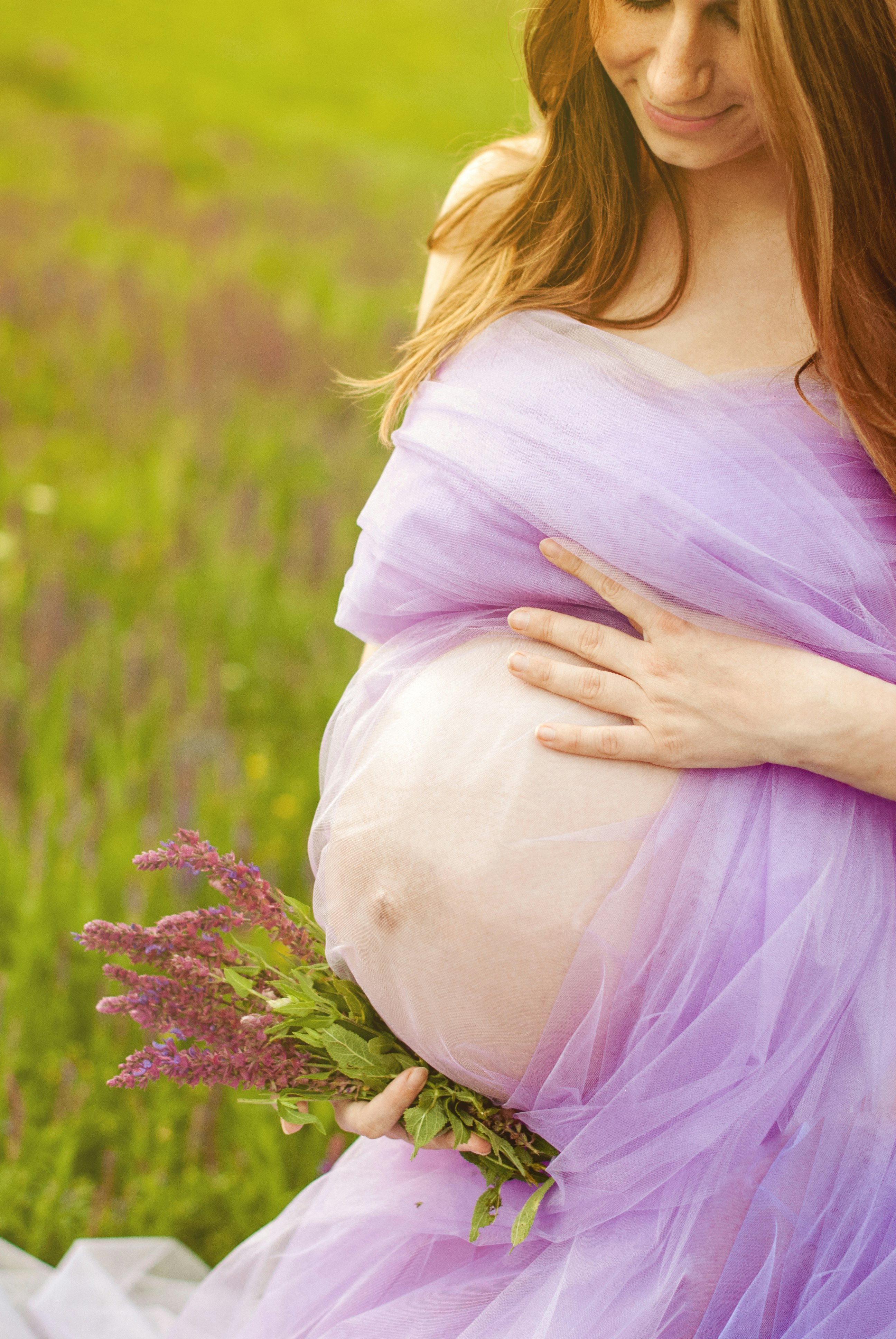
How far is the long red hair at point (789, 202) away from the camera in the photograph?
1.18 m

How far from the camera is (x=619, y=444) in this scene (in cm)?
129

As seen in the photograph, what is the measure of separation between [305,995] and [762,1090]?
0.53 meters

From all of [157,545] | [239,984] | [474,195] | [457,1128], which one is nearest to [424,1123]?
[457,1128]

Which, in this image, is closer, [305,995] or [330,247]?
[305,995]

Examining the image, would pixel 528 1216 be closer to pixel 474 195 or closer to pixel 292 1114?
pixel 292 1114

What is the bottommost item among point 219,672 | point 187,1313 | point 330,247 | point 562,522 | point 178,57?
point 187,1313

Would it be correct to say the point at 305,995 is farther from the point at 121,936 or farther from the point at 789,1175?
the point at 789,1175

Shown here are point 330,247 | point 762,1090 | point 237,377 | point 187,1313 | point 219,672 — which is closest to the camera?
point 762,1090

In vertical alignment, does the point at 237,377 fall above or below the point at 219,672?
above

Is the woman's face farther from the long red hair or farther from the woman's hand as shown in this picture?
the woman's hand

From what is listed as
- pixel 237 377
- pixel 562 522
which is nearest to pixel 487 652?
pixel 562 522

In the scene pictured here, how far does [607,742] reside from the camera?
1238 millimetres

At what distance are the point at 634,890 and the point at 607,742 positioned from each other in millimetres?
161

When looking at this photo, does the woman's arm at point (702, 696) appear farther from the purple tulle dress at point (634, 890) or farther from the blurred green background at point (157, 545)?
the blurred green background at point (157, 545)
